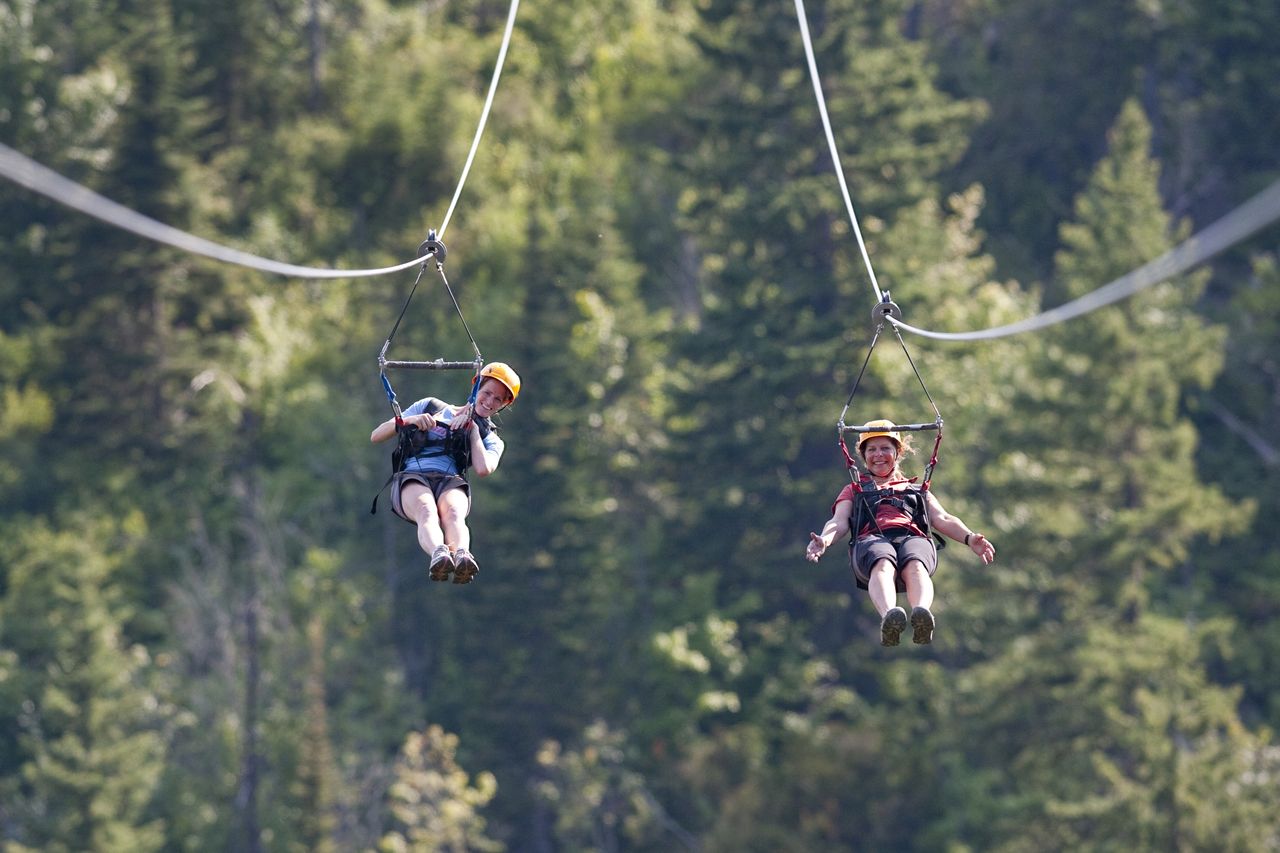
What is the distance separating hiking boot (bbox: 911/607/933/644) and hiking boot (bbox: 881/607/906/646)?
5.6 inches

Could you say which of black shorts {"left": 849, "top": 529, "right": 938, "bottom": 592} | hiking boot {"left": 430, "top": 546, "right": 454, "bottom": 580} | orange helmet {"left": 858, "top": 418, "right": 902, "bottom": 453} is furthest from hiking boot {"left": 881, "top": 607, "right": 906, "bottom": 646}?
hiking boot {"left": 430, "top": 546, "right": 454, "bottom": 580}

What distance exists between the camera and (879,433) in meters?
14.7

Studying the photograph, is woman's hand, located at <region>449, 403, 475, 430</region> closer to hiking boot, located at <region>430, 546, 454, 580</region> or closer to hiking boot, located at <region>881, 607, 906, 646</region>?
hiking boot, located at <region>430, 546, 454, 580</region>

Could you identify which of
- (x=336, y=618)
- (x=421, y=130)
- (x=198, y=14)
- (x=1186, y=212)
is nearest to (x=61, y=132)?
(x=198, y=14)

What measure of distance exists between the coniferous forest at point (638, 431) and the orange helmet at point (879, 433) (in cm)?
2489

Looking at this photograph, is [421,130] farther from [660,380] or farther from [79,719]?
[79,719]

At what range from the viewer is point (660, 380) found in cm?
5491

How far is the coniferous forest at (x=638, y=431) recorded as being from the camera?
151ft

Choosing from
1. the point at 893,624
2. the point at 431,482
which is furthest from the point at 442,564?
the point at 893,624

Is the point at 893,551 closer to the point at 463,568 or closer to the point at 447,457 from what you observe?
the point at 463,568

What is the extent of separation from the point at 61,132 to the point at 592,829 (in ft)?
69.6

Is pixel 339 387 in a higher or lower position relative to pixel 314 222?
lower

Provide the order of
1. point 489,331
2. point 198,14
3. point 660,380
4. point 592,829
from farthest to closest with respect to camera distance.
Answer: point 198,14
point 489,331
point 660,380
point 592,829

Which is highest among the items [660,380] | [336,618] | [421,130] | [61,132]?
[421,130]
